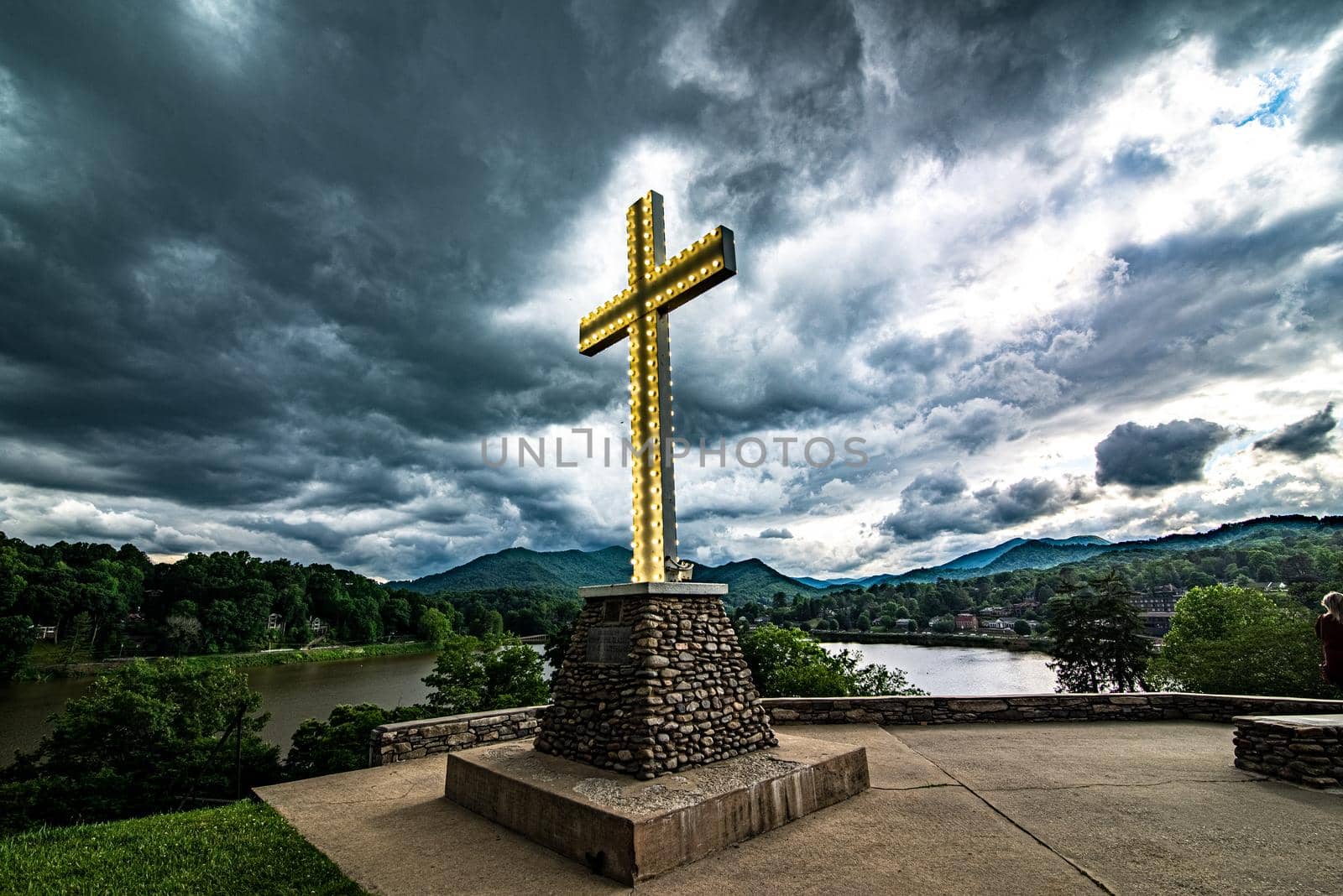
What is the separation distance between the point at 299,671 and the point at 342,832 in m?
42.9

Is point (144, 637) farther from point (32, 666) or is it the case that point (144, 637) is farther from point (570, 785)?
point (570, 785)

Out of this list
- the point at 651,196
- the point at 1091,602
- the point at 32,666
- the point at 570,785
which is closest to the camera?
the point at 570,785

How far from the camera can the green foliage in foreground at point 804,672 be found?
1509 centimetres

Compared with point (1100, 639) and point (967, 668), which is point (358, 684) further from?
point (967, 668)

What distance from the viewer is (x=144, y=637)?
149 ft

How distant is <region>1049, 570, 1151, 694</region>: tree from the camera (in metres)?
26.0

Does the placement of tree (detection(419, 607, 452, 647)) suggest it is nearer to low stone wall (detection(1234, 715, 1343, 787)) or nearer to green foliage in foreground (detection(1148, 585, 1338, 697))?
green foliage in foreground (detection(1148, 585, 1338, 697))

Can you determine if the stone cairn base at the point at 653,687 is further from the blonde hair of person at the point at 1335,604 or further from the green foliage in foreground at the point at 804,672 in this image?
the green foliage in foreground at the point at 804,672

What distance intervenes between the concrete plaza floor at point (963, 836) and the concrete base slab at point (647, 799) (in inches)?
5.0

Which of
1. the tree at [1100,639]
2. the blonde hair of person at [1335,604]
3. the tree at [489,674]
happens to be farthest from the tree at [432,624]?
the blonde hair of person at [1335,604]

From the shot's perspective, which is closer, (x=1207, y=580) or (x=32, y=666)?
(x=32, y=666)

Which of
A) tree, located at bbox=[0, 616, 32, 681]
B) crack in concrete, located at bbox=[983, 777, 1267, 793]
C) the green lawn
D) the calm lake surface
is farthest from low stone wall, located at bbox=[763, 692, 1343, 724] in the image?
tree, located at bbox=[0, 616, 32, 681]

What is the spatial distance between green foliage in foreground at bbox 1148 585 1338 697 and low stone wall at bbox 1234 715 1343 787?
1362cm

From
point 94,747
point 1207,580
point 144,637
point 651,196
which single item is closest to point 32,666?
point 144,637
